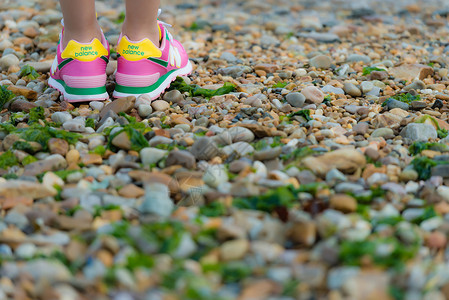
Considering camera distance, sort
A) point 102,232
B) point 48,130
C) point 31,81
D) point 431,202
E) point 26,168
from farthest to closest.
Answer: point 31,81 < point 48,130 < point 26,168 < point 431,202 < point 102,232

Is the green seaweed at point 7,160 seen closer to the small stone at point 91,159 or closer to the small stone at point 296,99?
the small stone at point 91,159

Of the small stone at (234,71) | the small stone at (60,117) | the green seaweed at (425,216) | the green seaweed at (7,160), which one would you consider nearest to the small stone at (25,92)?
the small stone at (60,117)

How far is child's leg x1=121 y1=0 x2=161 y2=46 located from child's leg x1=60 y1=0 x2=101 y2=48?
20 centimetres

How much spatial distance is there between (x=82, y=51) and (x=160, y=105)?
0.58m

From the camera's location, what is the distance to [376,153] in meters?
2.54

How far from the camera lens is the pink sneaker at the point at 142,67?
10.6 ft

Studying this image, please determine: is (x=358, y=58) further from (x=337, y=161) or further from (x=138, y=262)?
(x=138, y=262)

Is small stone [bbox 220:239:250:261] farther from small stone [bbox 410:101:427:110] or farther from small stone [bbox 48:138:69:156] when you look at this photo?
small stone [bbox 410:101:427:110]

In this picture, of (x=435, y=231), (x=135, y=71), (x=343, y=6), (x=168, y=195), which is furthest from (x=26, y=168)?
(x=343, y=6)

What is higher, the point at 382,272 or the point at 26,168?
the point at 382,272

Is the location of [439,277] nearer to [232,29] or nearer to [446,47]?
[446,47]

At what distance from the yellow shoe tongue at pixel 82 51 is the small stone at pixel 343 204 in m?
1.89

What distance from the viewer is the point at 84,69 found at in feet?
10.5

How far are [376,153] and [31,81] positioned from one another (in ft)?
8.27
